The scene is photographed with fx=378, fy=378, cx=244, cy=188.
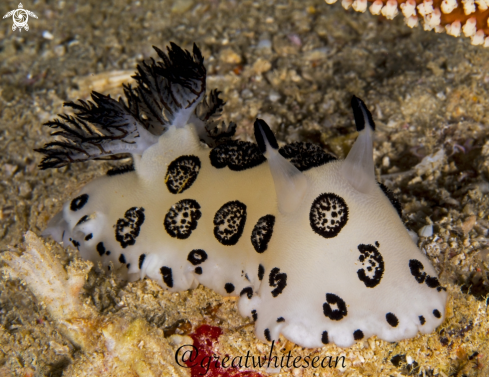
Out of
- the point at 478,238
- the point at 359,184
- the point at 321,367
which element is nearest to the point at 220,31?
the point at 359,184

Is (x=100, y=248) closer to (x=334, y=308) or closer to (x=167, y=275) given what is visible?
(x=167, y=275)

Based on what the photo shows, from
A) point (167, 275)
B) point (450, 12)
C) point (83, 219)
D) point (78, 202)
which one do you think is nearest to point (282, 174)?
point (167, 275)

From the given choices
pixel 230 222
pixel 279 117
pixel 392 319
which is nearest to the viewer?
pixel 392 319

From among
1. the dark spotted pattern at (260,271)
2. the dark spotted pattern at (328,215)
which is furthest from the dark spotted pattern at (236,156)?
the dark spotted pattern at (260,271)

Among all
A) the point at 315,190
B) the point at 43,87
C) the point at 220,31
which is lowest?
the point at 315,190

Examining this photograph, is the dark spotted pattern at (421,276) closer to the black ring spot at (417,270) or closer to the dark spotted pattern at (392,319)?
the black ring spot at (417,270)

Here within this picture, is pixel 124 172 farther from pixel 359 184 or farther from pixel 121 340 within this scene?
pixel 359 184

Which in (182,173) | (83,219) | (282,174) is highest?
(182,173)
